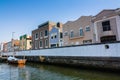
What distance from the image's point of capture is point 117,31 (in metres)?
20.8

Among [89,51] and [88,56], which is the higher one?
[89,51]

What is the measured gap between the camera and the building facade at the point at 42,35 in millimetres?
37503

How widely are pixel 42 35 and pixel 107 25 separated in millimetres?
21683

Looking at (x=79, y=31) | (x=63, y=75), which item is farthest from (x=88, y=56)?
(x=79, y=31)

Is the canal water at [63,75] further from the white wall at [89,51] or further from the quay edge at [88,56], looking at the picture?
the white wall at [89,51]

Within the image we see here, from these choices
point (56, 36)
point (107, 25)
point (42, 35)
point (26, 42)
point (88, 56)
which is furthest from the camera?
point (26, 42)

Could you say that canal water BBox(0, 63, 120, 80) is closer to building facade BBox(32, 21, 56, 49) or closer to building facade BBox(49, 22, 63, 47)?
building facade BBox(49, 22, 63, 47)

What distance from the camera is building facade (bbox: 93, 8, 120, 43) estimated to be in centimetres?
2100

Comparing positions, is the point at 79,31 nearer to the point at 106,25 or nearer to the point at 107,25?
the point at 106,25

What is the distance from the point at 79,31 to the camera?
28.0 m

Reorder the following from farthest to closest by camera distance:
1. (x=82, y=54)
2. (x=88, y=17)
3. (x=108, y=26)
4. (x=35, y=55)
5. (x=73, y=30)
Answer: (x=35, y=55) < (x=73, y=30) < (x=88, y=17) < (x=108, y=26) < (x=82, y=54)

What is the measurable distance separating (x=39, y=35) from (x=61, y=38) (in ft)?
32.5

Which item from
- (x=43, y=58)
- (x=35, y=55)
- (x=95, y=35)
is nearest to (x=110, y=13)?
(x=95, y=35)

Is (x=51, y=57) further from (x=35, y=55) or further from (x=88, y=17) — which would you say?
(x=88, y=17)
